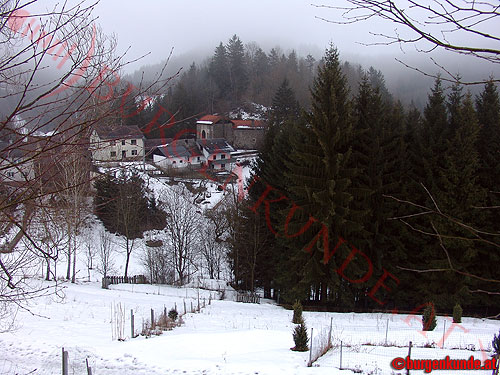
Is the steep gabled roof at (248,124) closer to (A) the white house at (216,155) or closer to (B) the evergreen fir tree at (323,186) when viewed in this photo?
(A) the white house at (216,155)

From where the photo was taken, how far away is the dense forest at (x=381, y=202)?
14.4 m

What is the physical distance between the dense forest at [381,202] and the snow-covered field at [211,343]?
1.87 m

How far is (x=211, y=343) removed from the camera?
8.38 metres

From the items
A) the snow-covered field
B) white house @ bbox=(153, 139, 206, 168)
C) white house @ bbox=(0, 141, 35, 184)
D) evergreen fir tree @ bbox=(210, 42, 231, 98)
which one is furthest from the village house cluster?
white house @ bbox=(0, 141, 35, 184)

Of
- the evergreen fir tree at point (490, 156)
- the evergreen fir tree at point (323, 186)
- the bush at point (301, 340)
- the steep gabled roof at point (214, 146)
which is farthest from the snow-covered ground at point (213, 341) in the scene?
the steep gabled roof at point (214, 146)

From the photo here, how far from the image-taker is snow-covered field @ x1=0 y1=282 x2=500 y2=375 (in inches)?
277

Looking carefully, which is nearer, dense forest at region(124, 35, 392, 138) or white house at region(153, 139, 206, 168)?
white house at region(153, 139, 206, 168)

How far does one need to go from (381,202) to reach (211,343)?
387 inches

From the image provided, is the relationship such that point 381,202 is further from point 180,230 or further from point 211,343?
point 180,230

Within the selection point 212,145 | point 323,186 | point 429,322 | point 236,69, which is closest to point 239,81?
point 236,69

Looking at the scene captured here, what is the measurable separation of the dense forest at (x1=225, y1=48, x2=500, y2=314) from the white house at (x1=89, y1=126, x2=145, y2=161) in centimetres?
1160

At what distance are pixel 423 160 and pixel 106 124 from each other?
14224mm

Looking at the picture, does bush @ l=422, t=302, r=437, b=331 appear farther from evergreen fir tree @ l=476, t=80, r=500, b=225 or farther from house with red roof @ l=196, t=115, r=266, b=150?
house with red roof @ l=196, t=115, r=266, b=150

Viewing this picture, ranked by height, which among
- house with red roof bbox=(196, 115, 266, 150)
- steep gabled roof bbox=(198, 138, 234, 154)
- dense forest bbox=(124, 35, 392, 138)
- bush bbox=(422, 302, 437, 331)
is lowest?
bush bbox=(422, 302, 437, 331)
